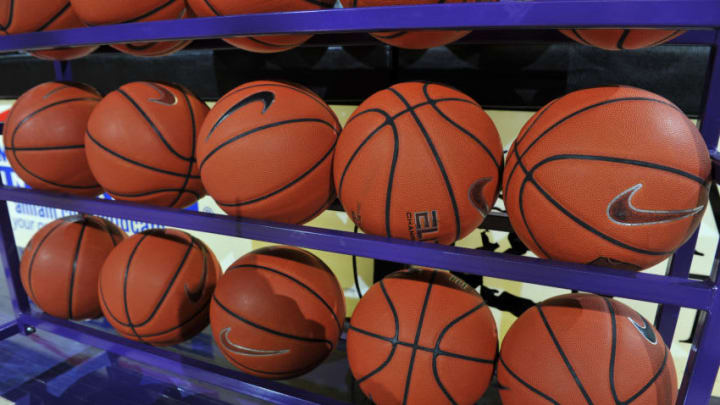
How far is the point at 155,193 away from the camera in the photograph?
1284 millimetres

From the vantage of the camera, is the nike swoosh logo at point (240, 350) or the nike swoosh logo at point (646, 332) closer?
the nike swoosh logo at point (646, 332)

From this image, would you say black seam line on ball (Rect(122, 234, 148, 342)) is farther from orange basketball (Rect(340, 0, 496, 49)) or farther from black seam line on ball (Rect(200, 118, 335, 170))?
orange basketball (Rect(340, 0, 496, 49))

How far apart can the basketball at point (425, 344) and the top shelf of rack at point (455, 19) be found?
66 centimetres

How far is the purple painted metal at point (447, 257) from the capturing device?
0.84 metres

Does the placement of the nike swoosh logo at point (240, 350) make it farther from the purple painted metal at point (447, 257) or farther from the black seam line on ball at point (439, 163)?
the black seam line on ball at point (439, 163)

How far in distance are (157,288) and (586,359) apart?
1.23m

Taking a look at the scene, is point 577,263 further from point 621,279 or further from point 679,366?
point 679,366

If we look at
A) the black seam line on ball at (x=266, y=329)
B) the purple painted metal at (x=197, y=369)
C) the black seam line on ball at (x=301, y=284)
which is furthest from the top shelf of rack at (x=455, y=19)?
the purple painted metal at (x=197, y=369)

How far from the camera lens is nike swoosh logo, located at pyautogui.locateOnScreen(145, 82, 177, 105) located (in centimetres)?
127

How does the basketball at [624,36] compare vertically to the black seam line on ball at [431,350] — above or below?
above

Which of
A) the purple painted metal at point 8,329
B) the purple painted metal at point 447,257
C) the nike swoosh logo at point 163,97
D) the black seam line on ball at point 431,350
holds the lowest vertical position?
the purple painted metal at point 8,329

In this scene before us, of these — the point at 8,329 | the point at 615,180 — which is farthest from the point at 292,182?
the point at 8,329

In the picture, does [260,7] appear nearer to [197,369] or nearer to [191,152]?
[191,152]

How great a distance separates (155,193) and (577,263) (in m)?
1.16
